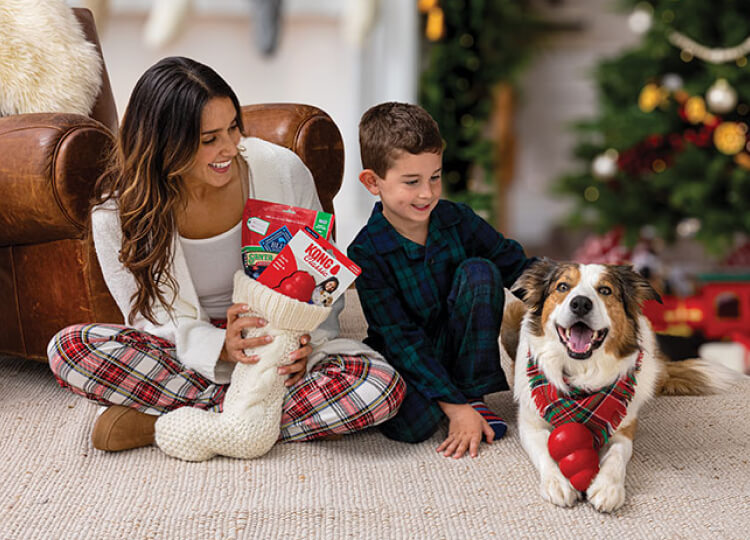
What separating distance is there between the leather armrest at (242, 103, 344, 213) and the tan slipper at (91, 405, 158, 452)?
783 millimetres

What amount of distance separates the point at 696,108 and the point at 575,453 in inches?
95.7

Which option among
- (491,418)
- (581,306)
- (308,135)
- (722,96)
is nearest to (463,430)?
(491,418)

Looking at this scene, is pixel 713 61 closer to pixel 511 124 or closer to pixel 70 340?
pixel 511 124

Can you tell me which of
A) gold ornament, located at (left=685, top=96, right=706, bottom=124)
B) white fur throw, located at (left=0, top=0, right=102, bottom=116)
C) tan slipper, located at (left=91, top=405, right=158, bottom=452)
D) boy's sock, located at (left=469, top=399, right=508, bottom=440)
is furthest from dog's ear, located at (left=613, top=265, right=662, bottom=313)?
gold ornament, located at (left=685, top=96, right=706, bottom=124)

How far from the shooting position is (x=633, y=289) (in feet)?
4.36

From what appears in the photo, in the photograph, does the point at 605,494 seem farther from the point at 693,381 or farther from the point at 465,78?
the point at 465,78

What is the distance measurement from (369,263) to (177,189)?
15.4 inches

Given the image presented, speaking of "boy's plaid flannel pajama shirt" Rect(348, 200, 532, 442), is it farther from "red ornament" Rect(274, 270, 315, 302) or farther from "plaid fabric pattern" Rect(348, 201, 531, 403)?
"red ornament" Rect(274, 270, 315, 302)

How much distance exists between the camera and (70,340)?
1.43m

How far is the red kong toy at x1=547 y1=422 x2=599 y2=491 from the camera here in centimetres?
123

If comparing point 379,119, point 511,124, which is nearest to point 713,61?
point 511,124

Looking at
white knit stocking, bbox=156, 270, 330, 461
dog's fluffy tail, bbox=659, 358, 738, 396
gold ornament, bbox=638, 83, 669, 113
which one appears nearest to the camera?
white knit stocking, bbox=156, 270, 330, 461

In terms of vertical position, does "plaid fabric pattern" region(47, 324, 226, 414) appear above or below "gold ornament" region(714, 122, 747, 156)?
below

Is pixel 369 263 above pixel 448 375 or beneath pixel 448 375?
above
